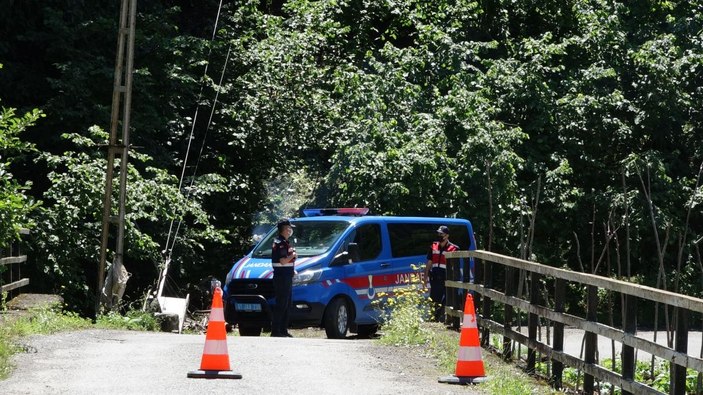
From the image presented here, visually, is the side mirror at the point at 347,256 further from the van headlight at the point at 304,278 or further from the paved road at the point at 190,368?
the paved road at the point at 190,368

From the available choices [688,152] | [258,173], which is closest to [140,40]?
[258,173]

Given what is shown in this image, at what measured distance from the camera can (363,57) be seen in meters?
29.6

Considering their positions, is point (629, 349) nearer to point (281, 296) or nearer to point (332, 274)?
point (281, 296)

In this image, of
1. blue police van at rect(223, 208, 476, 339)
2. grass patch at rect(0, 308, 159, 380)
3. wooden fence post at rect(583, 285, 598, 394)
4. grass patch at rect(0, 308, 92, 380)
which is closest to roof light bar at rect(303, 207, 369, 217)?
blue police van at rect(223, 208, 476, 339)

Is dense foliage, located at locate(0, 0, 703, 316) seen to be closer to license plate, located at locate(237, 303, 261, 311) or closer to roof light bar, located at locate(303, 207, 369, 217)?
roof light bar, located at locate(303, 207, 369, 217)

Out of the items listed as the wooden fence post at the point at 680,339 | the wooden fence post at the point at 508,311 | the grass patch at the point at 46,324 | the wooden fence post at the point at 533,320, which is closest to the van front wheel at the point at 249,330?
the grass patch at the point at 46,324

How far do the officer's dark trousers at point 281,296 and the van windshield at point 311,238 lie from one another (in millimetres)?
1711

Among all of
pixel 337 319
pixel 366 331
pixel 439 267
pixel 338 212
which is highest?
pixel 338 212

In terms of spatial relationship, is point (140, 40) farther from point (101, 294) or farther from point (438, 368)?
point (438, 368)

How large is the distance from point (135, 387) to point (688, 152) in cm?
2252

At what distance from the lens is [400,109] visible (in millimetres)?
26312

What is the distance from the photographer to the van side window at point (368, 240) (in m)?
18.6

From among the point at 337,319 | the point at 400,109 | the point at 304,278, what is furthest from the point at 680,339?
the point at 400,109

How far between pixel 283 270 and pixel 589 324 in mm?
7121
